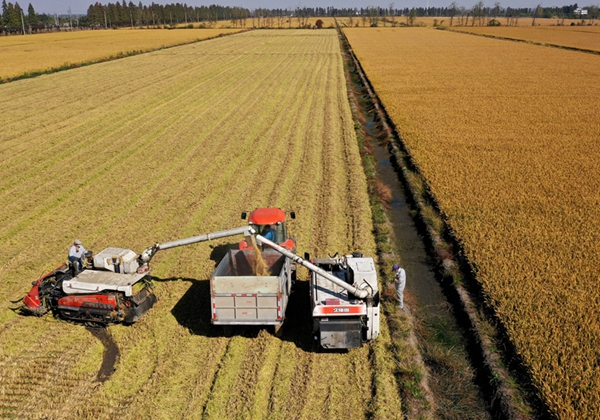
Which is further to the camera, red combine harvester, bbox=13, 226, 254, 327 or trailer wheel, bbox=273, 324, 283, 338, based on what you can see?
red combine harvester, bbox=13, 226, 254, 327

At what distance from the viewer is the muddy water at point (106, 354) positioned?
10688 mm

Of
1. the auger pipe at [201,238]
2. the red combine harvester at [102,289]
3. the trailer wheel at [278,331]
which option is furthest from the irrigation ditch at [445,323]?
the red combine harvester at [102,289]

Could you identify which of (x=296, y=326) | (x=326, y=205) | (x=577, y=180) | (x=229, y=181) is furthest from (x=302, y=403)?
(x=577, y=180)

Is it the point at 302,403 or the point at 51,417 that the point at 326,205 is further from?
the point at 51,417

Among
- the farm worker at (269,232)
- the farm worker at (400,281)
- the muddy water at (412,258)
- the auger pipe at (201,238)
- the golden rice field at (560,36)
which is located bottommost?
the muddy water at (412,258)

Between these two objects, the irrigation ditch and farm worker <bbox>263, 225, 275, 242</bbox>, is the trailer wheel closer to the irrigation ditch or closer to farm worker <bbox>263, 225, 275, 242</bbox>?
farm worker <bbox>263, 225, 275, 242</bbox>

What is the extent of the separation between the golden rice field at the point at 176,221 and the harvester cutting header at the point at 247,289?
524 mm

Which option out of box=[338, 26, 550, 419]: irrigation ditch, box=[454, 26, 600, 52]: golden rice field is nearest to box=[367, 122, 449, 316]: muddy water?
box=[338, 26, 550, 419]: irrigation ditch

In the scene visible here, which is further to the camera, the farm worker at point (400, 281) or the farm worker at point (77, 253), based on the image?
the farm worker at point (77, 253)

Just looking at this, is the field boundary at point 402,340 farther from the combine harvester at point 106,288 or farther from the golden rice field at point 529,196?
the combine harvester at point 106,288

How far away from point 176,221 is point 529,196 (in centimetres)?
1355

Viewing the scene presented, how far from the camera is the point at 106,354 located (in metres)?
11.3

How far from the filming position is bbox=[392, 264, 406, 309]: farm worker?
1269 centimetres

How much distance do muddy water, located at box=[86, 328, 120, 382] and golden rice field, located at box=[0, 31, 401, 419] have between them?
0.13 m
